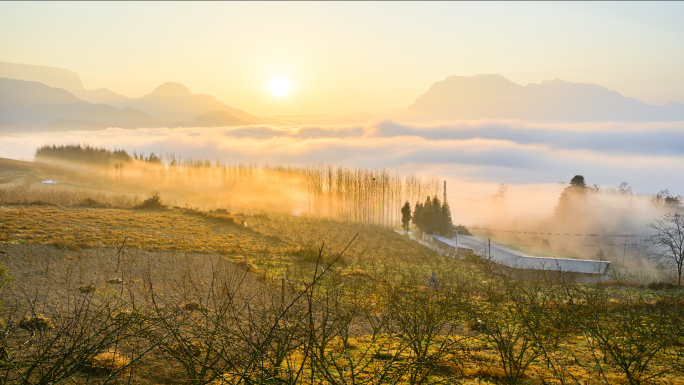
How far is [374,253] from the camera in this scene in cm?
3628

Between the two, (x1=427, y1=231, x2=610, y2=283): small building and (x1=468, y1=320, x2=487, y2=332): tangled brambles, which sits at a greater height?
(x1=468, y1=320, x2=487, y2=332): tangled brambles

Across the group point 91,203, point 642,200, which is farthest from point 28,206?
point 642,200

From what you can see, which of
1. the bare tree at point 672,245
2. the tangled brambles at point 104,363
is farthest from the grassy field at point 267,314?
the bare tree at point 672,245

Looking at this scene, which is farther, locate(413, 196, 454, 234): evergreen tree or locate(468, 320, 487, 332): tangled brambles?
locate(413, 196, 454, 234): evergreen tree

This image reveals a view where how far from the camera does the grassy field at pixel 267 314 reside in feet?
16.4

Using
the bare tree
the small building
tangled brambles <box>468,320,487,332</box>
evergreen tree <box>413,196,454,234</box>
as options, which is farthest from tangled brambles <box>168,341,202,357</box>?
evergreen tree <box>413,196,454,234</box>

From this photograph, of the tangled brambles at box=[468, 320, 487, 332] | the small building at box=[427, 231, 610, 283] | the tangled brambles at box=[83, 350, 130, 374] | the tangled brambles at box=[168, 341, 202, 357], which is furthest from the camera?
the small building at box=[427, 231, 610, 283]

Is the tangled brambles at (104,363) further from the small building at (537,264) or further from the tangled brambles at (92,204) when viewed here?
the tangled brambles at (92,204)

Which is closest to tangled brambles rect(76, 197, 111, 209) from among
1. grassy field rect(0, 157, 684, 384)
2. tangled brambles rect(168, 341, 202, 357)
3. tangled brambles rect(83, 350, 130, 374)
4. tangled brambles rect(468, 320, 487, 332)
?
grassy field rect(0, 157, 684, 384)

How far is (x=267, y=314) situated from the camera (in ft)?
40.4

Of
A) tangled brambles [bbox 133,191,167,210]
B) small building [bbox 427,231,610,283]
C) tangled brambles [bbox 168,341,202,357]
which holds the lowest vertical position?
small building [bbox 427,231,610,283]

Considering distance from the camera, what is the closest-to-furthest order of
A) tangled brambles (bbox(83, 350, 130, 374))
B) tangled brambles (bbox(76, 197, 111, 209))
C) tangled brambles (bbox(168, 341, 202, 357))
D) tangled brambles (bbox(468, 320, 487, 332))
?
1. tangled brambles (bbox(168, 341, 202, 357))
2. tangled brambles (bbox(468, 320, 487, 332))
3. tangled brambles (bbox(83, 350, 130, 374))
4. tangled brambles (bbox(76, 197, 111, 209))

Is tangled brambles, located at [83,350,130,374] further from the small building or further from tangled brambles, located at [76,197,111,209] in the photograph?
tangled brambles, located at [76,197,111,209]

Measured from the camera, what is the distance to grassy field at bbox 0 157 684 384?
498 centimetres
